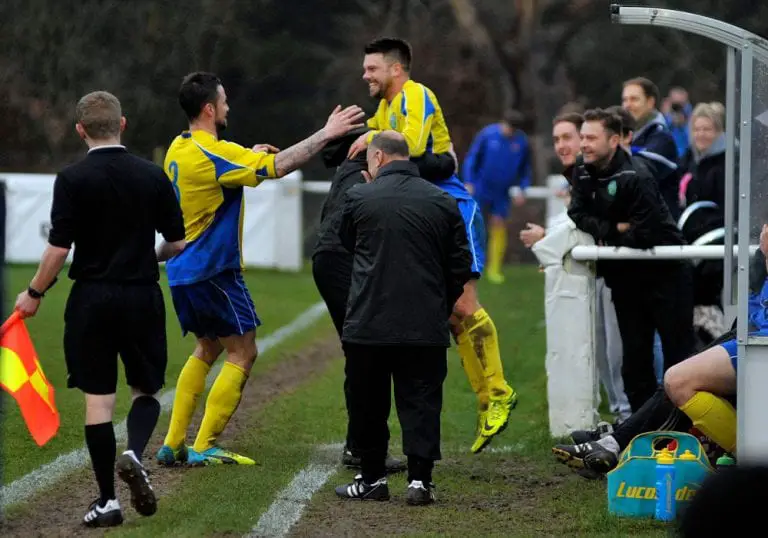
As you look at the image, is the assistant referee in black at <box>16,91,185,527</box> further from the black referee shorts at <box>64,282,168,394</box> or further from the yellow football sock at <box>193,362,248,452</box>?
the yellow football sock at <box>193,362,248,452</box>

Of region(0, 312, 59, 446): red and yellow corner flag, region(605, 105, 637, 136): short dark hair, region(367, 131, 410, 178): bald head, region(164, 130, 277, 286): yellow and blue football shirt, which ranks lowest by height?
region(0, 312, 59, 446): red and yellow corner flag

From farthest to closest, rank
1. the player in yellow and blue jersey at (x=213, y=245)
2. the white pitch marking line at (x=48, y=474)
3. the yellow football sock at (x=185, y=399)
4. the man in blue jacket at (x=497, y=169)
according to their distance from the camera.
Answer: the man in blue jacket at (x=497, y=169), the yellow football sock at (x=185, y=399), the player in yellow and blue jersey at (x=213, y=245), the white pitch marking line at (x=48, y=474)

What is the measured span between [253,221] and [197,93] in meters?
14.9

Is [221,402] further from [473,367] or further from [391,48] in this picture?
[391,48]

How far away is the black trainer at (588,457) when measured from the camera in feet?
25.4

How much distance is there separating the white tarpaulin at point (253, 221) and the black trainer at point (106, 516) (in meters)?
16.5

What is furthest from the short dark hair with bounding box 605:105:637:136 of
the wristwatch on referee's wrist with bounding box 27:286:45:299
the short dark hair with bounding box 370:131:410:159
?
the wristwatch on referee's wrist with bounding box 27:286:45:299

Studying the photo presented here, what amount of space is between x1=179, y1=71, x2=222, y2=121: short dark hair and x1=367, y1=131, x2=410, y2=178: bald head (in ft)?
3.95

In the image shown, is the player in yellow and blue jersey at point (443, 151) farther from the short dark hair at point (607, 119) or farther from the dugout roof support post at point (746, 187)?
the dugout roof support post at point (746, 187)

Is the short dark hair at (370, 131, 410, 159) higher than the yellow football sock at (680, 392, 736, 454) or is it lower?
higher

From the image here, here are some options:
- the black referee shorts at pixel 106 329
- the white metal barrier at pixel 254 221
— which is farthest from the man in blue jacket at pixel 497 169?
the black referee shorts at pixel 106 329

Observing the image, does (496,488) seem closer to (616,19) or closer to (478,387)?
(478,387)

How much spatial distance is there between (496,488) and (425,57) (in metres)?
25.8

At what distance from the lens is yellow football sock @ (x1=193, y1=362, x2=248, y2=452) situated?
336 inches
